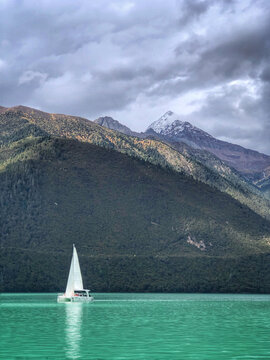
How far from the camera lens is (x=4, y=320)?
3893 inches

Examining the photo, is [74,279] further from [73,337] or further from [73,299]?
[73,337]

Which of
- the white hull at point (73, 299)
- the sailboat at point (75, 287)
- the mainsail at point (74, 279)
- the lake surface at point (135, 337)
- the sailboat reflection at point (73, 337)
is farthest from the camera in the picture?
the mainsail at point (74, 279)

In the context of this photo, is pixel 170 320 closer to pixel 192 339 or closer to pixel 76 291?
pixel 192 339

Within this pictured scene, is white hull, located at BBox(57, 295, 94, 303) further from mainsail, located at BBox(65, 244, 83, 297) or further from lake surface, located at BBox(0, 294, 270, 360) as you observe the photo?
lake surface, located at BBox(0, 294, 270, 360)

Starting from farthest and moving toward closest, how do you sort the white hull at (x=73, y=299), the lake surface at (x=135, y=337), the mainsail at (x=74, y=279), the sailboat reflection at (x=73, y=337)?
the mainsail at (x=74, y=279) → the white hull at (x=73, y=299) → the sailboat reflection at (x=73, y=337) → the lake surface at (x=135, y=337)

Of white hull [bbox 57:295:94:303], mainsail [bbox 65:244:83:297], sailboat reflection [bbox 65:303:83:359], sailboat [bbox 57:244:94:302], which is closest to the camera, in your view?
sailboat reflection [bbox 65:303:83:359]

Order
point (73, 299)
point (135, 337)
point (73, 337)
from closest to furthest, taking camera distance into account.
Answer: point (135, 337)
point (73, 337)
point (73, 299)

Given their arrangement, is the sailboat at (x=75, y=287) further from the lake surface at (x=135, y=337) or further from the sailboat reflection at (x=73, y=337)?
the sailboat reflection at (x=73, y=337)

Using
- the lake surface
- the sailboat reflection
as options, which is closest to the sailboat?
the lake surface

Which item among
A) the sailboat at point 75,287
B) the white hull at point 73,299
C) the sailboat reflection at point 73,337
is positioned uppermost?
the sailboat at point 75,287

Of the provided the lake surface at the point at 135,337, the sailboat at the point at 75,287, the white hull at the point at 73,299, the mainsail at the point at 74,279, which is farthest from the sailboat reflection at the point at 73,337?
the mainsail at the point at 74,279

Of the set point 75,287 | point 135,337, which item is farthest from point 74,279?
point 135,337

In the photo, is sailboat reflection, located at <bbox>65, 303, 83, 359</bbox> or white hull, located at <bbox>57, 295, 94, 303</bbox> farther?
white hull, located at <bbox>57, 295, 94, 303</bbox>

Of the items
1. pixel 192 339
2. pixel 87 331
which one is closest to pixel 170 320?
pixel 87 331
